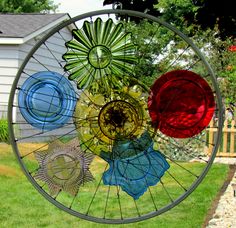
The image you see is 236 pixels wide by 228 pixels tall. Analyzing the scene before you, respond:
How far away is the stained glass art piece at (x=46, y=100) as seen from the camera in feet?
9.27

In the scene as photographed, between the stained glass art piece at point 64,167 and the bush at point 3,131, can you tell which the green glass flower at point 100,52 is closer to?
the stained glass art piece at point 64,167

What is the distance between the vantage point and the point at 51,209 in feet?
20.7

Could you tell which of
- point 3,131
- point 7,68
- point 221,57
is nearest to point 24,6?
point 221,57

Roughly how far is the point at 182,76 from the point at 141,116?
0.27m

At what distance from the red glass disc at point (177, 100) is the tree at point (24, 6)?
2894cm

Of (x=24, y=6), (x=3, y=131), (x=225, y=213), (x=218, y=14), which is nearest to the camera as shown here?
(x=218, y=14)

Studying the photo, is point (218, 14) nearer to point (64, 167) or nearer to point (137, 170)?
point (137, 170)

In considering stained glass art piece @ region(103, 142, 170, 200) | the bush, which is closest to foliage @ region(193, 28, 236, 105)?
the bush

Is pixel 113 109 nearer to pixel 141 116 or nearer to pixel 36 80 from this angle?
pixel 141 116

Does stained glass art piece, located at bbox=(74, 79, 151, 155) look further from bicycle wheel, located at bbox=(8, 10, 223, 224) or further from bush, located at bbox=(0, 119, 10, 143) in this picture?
bush, located at bbox=(0, 119, 10, 143)

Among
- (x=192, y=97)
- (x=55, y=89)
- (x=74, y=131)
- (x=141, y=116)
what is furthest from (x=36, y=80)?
(x=192, y=97)

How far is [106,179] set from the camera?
9.33 ft

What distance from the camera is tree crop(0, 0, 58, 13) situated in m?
30.9

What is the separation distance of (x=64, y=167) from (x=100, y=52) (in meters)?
0.58
